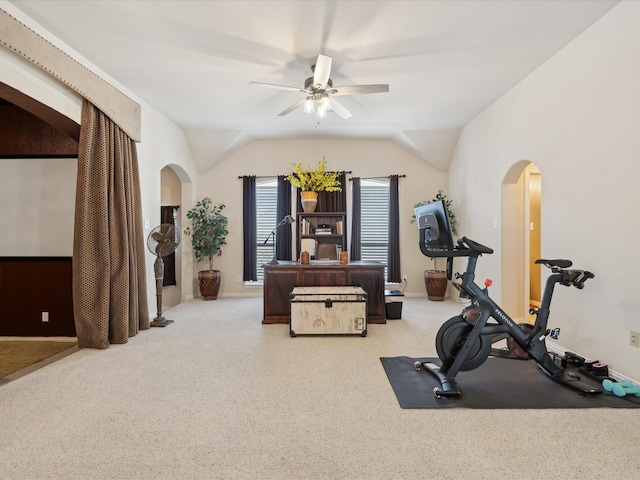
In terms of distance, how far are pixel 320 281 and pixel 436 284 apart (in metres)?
2.39

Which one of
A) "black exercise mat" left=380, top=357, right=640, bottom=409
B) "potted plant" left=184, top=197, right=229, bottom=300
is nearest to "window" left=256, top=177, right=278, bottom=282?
"potted plant" left=184, top=197, right=229, bottom=300

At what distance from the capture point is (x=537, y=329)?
2.63 m

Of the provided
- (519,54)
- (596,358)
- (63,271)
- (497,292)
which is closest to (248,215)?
(63,271)

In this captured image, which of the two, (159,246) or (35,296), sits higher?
(159,246)

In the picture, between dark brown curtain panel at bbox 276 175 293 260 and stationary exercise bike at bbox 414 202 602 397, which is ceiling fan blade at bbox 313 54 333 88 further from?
dark brown curtain panel at bbox 276 175 293 260

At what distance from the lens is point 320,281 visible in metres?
4.48

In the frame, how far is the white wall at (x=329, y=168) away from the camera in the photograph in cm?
639

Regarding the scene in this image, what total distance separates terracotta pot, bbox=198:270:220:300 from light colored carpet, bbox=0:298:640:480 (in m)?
2.74

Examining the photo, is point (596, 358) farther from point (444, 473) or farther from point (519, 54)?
point (519, 54)

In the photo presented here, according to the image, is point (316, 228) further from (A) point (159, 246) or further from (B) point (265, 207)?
(A) point (159, 246)

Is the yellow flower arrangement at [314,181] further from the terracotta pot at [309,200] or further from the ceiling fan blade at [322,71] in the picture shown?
the ceiling fan blade at [322,71]

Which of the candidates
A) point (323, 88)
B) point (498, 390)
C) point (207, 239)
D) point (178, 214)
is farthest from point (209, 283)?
point (498, 390)

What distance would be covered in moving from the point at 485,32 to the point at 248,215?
4.51 m

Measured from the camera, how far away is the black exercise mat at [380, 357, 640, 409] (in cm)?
230
